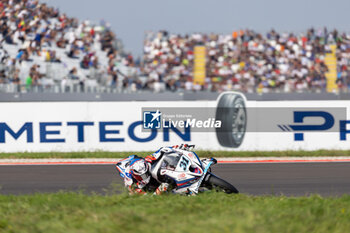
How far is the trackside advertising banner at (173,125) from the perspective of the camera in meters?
14.8

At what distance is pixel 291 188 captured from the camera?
30.8 feet

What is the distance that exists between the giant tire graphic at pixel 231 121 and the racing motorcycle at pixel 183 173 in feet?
25.2

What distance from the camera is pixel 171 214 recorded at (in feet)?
18.6

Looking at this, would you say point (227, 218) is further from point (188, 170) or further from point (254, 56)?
point (254, 56)

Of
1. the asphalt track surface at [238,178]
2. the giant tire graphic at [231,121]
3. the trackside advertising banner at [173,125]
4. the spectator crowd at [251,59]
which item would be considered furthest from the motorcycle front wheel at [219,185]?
the spectator crowd at [251,59]

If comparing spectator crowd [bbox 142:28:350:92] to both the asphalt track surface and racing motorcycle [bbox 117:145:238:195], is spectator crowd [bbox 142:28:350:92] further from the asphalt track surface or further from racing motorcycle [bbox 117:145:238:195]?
racing motorcycle [bbox 117:145:238:195]

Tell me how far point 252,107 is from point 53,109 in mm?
5705

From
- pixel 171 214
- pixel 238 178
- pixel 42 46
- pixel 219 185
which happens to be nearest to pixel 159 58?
pixel 42 46

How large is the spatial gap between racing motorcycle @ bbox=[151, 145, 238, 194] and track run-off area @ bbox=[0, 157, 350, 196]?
1132mm

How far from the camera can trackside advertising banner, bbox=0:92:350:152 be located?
14828mm

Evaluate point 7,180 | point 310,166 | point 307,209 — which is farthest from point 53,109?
point 307,209

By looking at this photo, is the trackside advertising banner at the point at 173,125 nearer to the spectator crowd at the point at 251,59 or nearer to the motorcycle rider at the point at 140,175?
the motorcycle rider at the point at 140,175

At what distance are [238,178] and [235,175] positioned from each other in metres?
0.42

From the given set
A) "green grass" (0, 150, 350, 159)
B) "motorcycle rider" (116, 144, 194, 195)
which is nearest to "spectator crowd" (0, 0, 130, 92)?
"green grass" (0, 150, 350, 159)
